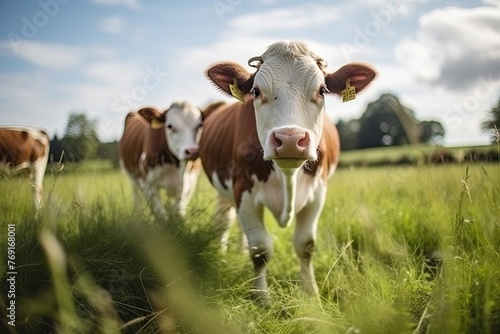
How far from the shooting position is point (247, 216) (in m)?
3.94

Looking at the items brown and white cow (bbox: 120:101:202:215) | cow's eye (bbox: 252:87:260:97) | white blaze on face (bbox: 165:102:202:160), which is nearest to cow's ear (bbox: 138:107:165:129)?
brown and white cow (bbox: 120:101:202:215)

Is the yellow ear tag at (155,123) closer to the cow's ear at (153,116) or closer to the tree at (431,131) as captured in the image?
the cow's ear at (153,116)

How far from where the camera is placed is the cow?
289 cm

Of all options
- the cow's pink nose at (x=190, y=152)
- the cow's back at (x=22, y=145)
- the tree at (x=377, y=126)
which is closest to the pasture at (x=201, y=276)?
the cow's pink nose at (x=190, y=152)

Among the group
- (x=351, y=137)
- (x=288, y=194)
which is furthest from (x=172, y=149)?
(x=351, y=137)

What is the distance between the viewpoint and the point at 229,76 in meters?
3.52

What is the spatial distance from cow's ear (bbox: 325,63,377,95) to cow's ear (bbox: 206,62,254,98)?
25.8 inches

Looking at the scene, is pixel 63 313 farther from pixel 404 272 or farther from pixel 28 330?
pixel 404 272

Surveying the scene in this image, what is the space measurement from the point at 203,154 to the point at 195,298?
9.44 feet

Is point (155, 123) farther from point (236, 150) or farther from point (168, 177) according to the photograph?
point (236, 150)

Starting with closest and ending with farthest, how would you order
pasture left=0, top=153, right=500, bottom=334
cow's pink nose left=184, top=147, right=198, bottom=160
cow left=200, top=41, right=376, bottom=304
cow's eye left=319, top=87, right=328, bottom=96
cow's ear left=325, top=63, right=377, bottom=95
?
pasture left=0, top=153, right=500, bottom=334
cow left=200, top=41, right=376, bottom=304
cow's eye left=319, top=87, right=328, bottom=96
cow's ear left=325, top=63, right=377, bottom=95
cow's pink nose left=184, top=147, right=198, bottom=160

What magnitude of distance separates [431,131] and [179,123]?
3.82 meters

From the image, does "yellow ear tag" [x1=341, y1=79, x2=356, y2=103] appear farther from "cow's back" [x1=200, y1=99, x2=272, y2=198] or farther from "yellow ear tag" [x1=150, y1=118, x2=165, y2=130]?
"yellow ear tag" [x1=150, y1=118, x2=165, y2=130]

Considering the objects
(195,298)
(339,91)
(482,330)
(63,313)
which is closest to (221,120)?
(339,91)
